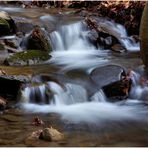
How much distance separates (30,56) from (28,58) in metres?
0.11

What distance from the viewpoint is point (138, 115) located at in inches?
295

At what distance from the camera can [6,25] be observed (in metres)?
11.9

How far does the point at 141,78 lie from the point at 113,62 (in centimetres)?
113

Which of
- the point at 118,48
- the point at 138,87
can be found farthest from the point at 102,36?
the point at 138,87

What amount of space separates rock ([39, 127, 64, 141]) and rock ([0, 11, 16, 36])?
625 centimetres

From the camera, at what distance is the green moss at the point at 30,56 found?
10017 mm

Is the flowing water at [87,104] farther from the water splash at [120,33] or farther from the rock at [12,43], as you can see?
the water splash at [120,33]

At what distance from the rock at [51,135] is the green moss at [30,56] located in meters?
4.07

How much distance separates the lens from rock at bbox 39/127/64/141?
602 cm

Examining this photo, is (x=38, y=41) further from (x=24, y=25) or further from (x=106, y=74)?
(x=106, y=74)

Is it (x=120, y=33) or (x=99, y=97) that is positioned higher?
(x=120, y=33)

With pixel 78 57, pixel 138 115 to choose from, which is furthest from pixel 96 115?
pixel 78 57

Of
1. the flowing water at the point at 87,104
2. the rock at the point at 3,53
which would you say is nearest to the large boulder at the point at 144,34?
the flowing water at the point at 87,104

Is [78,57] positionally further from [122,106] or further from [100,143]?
[100,143]
